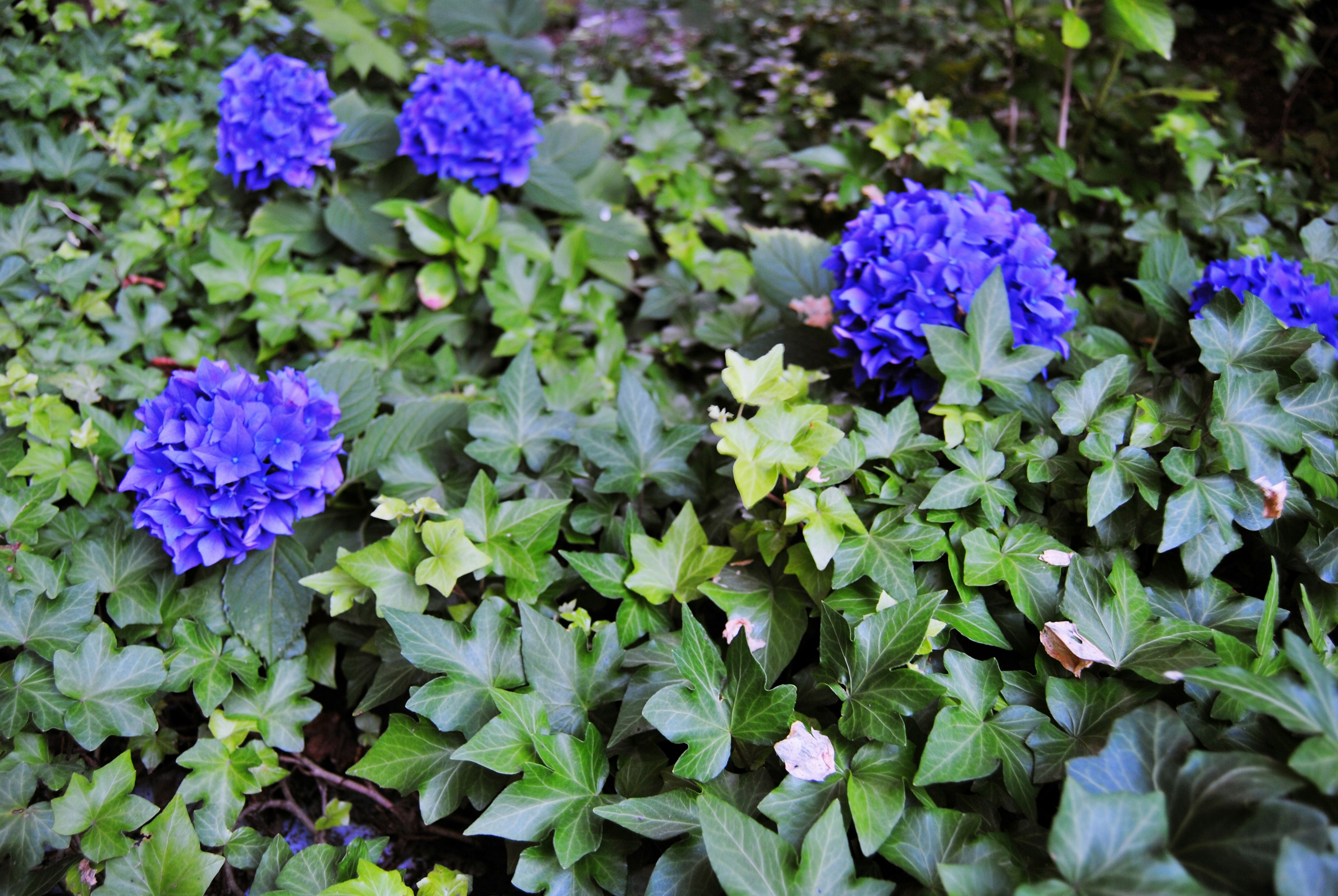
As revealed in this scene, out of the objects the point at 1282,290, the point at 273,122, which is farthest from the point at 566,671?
the point at 273,122

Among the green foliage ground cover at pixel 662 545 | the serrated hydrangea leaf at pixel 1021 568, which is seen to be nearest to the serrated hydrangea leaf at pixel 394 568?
the green foliage ground cover at pixel 662 545

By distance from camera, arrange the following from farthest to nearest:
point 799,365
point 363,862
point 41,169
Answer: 1. point 41,169
2. point 799,365
3. point 363,862

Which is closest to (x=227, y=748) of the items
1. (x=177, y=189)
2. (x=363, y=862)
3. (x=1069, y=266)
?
(x=363, y=862)

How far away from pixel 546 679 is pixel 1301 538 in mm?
1173

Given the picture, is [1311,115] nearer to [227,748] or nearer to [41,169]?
[227,748]

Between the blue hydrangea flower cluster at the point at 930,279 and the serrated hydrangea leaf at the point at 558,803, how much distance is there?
2.85 feet

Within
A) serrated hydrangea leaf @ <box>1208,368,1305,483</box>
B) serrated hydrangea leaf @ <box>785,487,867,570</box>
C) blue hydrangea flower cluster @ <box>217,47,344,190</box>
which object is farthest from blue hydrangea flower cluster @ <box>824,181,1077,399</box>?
blue hydrangea flower cluster @ <box>217,47,344,190</box>

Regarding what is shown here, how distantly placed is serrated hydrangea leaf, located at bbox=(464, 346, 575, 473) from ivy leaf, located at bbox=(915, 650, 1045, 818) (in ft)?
2.71

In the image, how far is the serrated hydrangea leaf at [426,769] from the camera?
1.15 metres

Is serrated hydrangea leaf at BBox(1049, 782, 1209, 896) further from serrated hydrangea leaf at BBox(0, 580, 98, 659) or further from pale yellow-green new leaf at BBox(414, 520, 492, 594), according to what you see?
serrated hydrangea leaf at BBox(0, 580, 98, 659)

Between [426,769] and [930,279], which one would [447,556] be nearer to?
[426,769]

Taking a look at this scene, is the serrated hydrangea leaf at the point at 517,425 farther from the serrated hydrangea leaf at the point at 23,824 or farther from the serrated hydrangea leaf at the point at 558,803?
the serrated hydrangea leaf at the point at 23,824

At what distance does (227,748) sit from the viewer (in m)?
1.28

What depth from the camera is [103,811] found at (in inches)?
44.4
